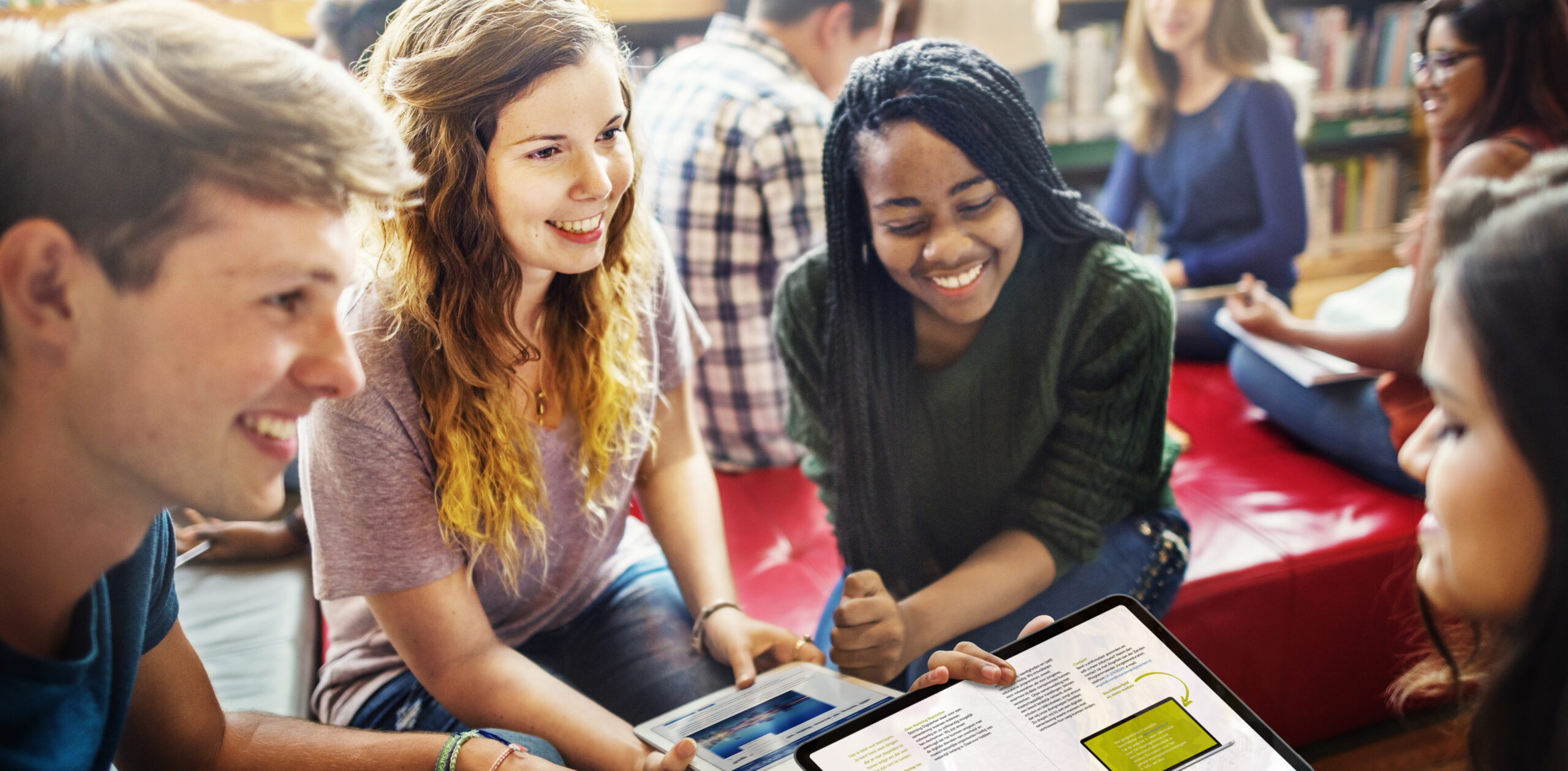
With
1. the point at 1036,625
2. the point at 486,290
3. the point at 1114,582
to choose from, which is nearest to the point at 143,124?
the point at 486,290

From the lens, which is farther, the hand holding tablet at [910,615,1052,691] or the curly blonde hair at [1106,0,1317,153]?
the curly blonde hair at [1106,0,1317,153]

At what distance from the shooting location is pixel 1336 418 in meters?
1.77

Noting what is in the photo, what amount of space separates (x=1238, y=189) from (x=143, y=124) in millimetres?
2154

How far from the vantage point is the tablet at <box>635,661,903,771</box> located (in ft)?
3.19

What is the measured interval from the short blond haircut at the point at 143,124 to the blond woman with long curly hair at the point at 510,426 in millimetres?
261

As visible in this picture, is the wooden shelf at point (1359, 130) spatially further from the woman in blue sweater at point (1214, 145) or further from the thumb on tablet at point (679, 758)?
the thumb on tablet at point (679, 758)

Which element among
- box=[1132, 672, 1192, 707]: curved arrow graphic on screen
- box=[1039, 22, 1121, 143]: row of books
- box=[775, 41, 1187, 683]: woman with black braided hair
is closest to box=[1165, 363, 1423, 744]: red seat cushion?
box=[775, 41, 1187, 683]: woman with black braided hair

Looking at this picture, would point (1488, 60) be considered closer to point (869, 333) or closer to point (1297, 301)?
point (869, 333)

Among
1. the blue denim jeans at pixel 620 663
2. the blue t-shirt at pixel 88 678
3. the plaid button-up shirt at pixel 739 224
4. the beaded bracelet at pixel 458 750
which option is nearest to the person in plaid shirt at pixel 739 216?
the plaid button-up shirt at pixel 739 224

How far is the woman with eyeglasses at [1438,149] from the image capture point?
1535 millimetres

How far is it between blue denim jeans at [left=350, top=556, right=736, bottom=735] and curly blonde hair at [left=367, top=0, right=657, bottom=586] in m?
0.15

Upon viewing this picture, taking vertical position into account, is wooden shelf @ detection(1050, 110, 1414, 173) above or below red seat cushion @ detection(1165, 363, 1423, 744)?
above

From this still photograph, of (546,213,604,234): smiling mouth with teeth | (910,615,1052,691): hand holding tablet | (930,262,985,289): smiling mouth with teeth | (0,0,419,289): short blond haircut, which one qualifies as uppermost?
(0,0,419,289): short blond haircut

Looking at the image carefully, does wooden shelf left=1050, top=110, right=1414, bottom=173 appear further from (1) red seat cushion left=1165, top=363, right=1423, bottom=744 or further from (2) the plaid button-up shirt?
(2) the plaid button-up shirt
